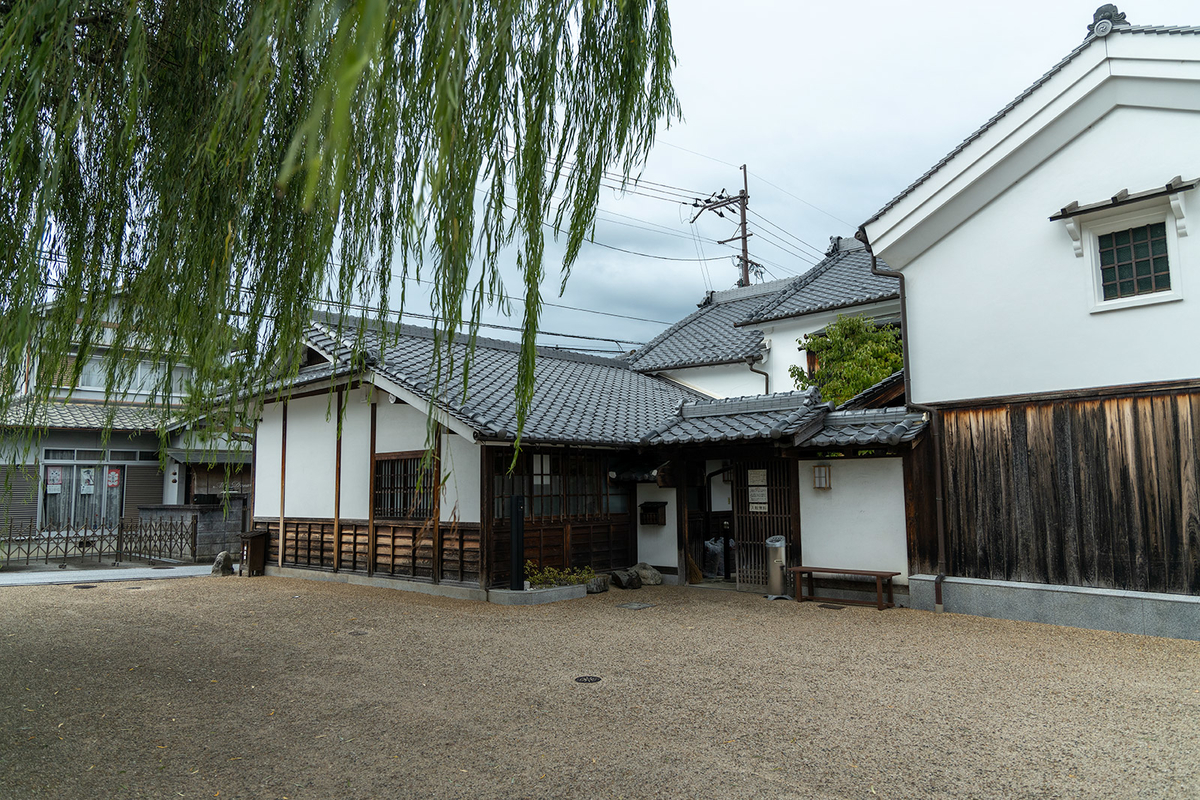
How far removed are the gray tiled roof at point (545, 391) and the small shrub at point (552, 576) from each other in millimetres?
2034

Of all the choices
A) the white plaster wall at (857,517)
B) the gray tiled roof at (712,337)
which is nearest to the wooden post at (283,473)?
the gray tiled roof at (712,337)

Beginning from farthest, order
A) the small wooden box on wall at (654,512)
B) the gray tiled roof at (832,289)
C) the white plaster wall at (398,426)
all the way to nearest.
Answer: the gray tiled roof at (832,289)
the small wooden box on wall at (654,512)
the white plaster wall at (398,426)

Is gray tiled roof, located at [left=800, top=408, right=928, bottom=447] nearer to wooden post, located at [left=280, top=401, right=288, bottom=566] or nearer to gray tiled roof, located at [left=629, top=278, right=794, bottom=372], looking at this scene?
gray tiled roof, located at [left=629, top=278, right=794, bottom=372]

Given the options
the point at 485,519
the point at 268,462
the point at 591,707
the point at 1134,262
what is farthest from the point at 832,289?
the point at 268,462

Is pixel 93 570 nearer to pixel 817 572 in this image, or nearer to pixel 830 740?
pixel 817 572

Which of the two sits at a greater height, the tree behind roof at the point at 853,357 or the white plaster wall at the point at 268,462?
the tree behind roof at the point at 853,357

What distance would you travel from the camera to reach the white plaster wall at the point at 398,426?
36.5ft

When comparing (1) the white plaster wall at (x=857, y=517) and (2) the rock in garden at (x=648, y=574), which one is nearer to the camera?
(1) the white plaster wall at (x=857, y=517)

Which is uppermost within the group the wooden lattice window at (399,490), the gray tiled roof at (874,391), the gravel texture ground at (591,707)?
the gray tiled roof at (874,391)

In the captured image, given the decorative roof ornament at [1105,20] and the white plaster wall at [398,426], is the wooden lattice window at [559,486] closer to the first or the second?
the white plaster wall at [398,426]

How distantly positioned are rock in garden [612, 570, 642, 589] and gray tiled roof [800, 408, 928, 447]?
3499mm

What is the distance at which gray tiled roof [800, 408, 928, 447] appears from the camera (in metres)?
9.09

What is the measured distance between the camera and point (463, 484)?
10602 millimetres

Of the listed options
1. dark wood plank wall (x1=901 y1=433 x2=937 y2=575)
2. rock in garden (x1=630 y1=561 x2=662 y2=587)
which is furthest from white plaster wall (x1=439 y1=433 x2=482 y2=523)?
dark wood plank wall (x1=901 y1=433 x2=937 y2=575)
